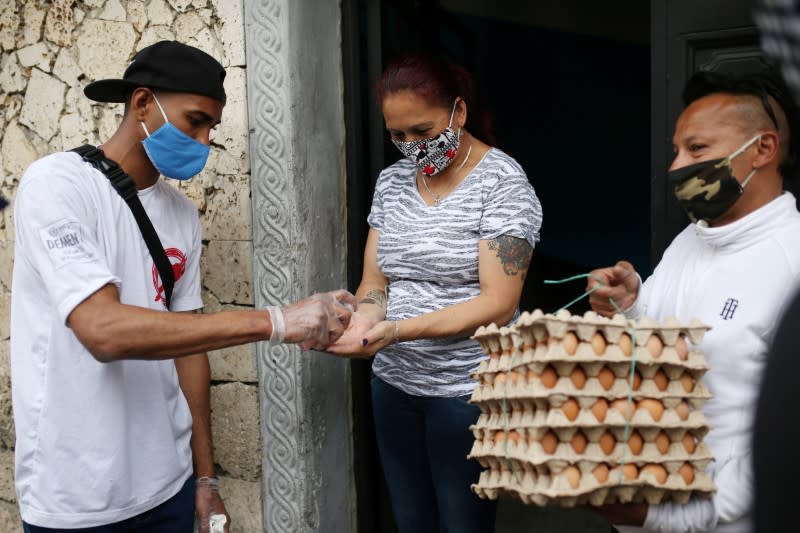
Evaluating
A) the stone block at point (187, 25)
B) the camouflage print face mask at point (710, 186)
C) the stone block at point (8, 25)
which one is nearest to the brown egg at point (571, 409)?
the camouflage print face mask at point (710, 186)

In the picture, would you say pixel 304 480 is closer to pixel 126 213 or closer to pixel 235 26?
pixel 126 213

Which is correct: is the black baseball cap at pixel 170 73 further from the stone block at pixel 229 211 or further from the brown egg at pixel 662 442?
the brown egg at pixel 662 442

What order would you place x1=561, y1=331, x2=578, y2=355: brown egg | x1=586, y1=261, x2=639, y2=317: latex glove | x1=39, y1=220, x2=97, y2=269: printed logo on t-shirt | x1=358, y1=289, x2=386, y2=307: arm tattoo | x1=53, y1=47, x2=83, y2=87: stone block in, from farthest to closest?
1. x1=53, y1=47, x2=83, y2=87: stone block
2. x1=358, y1=289, x2=386, y2=307: arm tattoo
3. x1=586, y1=261, x2=639, y2=317: latex glove
4. x1=39, y1=220, x2=97, y2=269: printed logo on t-shirt
5. x1=561, y1=331, x2=578, y2=355: brown egg

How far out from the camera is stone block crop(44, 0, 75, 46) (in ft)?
11.0

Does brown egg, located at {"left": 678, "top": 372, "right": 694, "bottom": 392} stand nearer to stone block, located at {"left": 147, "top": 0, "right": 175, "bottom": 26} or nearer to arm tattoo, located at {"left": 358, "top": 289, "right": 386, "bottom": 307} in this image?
arm tattoo, located at {"left": 358, "top": 289, "right": 386, "bottom": 307}

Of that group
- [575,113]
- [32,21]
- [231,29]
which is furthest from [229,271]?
[575,113]

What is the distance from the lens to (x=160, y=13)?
315 cm

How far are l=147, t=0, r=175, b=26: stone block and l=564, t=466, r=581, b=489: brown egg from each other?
8.05 feet

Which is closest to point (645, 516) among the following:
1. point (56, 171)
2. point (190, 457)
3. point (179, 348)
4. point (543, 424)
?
point (543, 424)

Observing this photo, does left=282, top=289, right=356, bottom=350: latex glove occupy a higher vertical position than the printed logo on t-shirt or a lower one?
lower

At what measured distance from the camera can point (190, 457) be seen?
2400mm

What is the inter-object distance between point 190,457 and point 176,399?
0.20 meters

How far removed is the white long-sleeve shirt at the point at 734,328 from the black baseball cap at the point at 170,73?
4.83 feet

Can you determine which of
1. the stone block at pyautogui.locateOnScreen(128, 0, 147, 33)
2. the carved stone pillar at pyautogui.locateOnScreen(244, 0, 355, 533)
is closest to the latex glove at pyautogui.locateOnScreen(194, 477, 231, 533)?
the carved stone pillar at pyautogui.locateOnScreen(244, 0, 355, 533)
